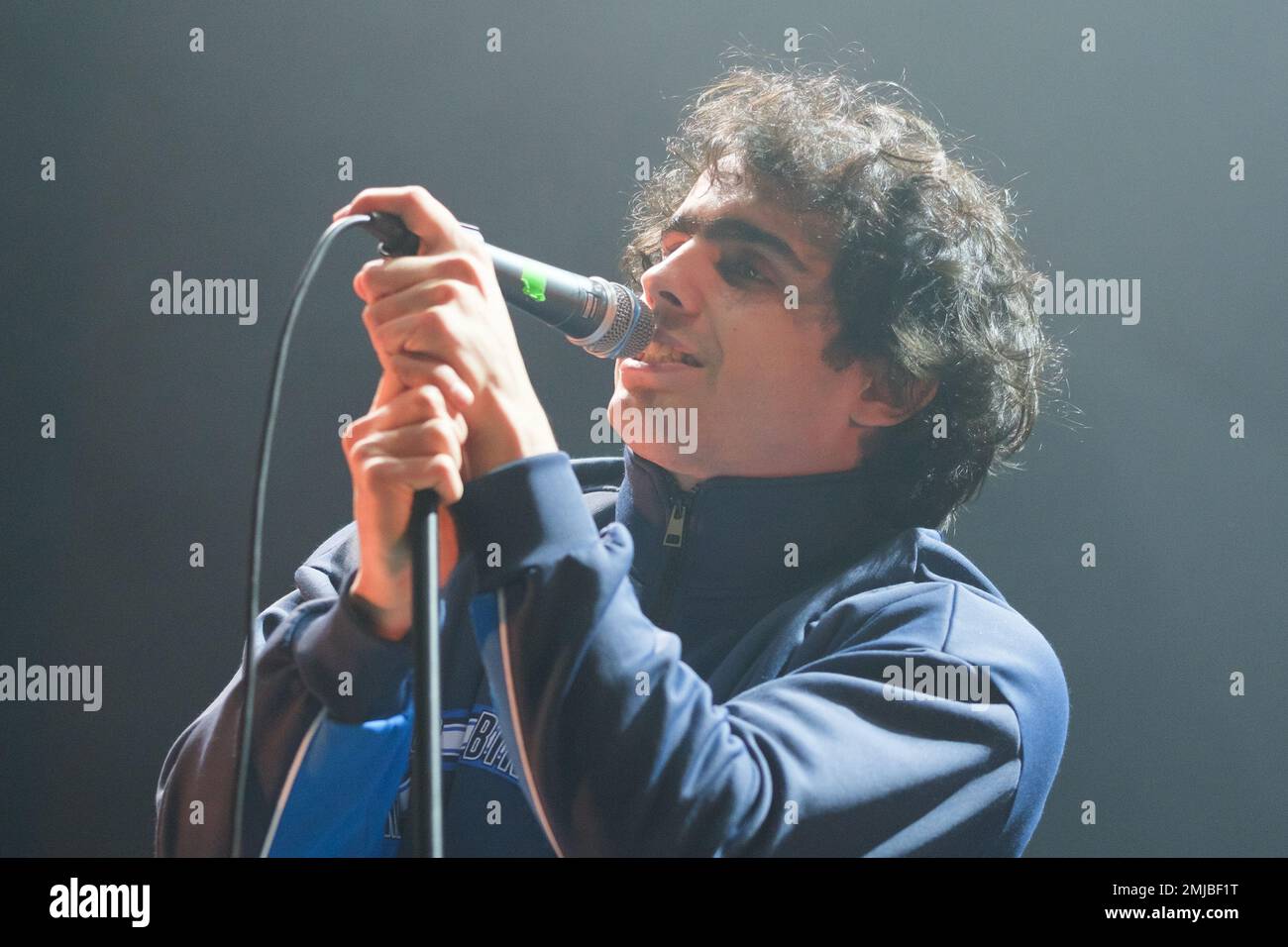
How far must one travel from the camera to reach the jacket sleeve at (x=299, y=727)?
102 centimetres

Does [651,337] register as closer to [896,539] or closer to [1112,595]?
[896,539]

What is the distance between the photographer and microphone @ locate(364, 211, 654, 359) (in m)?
0.99

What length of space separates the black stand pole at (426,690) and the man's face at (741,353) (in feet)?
1.52

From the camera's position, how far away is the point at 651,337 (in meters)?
1.27

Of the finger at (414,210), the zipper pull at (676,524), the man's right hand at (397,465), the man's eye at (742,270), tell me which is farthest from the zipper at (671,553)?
the finger at (414,210)

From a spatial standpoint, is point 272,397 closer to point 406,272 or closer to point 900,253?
point 406,272

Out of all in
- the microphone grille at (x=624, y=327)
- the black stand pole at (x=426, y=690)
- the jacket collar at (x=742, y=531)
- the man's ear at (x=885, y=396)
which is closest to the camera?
the black stand pole at (x=426, y=690)

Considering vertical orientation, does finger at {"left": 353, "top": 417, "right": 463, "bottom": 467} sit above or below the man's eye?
below

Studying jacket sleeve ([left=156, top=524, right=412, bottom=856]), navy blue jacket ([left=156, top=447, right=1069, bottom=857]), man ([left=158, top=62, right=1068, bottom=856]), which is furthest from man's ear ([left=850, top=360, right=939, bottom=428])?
jacket sleeve ([left=156, top=524, right=412, bottom=856])

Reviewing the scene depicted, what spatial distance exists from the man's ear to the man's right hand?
60 cm

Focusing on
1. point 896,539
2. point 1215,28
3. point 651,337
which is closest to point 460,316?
point 651,337

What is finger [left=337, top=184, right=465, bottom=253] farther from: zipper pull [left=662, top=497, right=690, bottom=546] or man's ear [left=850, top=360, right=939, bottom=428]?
man's ear [left=850, top=360, right=939, bottom=428]

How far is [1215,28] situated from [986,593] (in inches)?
31.9

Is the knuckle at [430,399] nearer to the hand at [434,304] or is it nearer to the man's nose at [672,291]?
the hand at [434,304]
